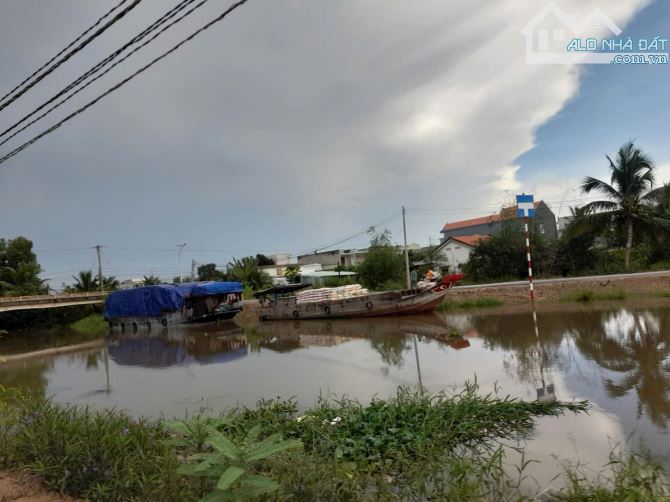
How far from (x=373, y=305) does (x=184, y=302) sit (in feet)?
34.5

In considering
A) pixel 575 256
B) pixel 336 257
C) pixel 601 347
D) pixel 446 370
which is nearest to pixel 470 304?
pixel 575 256

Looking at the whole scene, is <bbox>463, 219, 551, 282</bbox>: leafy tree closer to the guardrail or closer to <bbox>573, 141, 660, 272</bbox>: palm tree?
<bbox>573, 141, 660, 272</bbox>: palm tree

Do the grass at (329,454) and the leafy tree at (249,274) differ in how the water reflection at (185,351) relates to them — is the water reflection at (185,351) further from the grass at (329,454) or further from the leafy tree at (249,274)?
the leafy tree at (249,274)

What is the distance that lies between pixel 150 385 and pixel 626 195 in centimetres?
2097

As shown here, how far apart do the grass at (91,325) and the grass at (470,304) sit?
18.9 meters

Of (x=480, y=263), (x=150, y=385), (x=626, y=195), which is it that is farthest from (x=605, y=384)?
(x=480, y=263)

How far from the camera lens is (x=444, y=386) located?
588 cm

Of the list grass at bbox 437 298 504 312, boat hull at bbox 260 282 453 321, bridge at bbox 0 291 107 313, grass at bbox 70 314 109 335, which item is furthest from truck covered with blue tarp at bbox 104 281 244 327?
grass at bbox 437 298 504 312

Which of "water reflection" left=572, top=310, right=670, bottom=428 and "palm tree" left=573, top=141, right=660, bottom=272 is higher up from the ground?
"palm tree" left=573, top=141, right=660, bottom=272

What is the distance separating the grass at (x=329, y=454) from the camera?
100 inches

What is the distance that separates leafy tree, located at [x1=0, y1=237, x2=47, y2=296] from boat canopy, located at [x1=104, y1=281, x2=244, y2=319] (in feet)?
21.1

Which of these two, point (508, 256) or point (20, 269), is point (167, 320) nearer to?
point (20, 269)

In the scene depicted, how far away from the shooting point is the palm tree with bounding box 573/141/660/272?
19.8m

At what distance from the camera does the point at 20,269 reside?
89.2 ft
